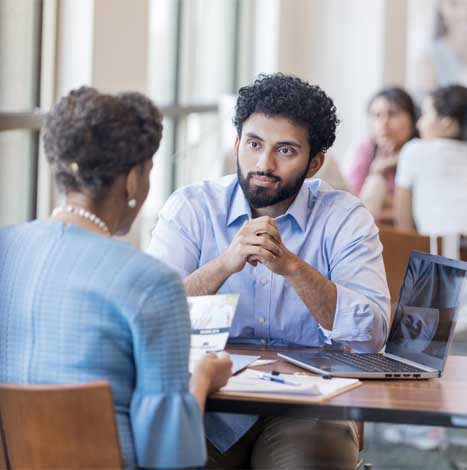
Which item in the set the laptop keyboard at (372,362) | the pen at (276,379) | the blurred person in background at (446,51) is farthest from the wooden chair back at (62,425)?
the blurred person in background at (446,51)

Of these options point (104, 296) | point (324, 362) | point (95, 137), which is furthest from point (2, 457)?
point (324, 362)

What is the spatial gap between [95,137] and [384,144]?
4.35 m

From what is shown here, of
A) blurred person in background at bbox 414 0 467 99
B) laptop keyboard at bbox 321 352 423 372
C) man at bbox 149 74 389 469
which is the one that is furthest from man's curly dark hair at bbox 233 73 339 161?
blurred person in background at bbox 414 0 467 99

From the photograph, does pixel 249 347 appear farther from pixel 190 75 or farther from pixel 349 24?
pixel 349 24

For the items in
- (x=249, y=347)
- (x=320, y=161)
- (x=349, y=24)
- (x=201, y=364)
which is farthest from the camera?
(x=349, y=24)

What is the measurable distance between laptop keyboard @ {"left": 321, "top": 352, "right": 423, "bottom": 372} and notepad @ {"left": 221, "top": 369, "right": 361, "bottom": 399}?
0.40 feet

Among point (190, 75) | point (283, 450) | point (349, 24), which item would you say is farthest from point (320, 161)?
point (349, 24)

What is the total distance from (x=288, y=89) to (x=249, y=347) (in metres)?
0.65

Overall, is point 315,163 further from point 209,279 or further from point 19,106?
point 19,106

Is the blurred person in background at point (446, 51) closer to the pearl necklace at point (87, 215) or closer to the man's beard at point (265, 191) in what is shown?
the man's beard at point (265, 191)

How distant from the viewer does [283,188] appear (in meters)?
2.71

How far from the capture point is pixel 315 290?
8.29 feet

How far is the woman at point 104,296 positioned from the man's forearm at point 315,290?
25.5 inches

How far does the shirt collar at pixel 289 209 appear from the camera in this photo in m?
2.73
